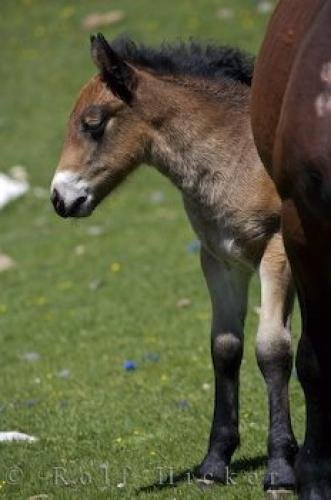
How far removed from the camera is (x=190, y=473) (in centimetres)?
741

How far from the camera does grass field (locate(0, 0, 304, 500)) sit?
7816 millimetres

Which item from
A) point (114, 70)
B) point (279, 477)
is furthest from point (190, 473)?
point (114, 70)

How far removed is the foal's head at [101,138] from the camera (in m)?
7.62

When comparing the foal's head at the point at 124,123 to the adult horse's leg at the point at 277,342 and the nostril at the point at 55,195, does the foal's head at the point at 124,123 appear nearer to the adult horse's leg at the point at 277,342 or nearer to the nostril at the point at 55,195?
the nostril at the point at 55,195

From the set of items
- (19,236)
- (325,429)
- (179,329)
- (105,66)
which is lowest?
(19,236)

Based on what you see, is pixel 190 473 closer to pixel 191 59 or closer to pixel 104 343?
pixel 191 59

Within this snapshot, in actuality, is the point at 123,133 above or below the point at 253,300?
above

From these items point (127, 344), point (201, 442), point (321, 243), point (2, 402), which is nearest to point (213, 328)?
point (201, 442)

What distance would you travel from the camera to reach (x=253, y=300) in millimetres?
12430

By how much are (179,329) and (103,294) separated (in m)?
2.07

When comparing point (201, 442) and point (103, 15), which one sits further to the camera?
point (103, 15)

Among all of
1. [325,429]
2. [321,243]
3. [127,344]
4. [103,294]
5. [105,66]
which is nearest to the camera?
[321,243]

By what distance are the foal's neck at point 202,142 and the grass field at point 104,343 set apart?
796mm

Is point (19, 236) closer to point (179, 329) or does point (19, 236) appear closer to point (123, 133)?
point (179, 329)
